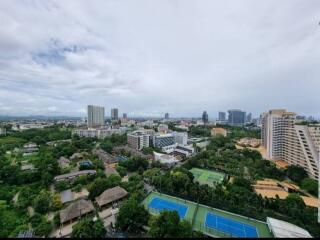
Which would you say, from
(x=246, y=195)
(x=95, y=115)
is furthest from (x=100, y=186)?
(x=95, y=115)

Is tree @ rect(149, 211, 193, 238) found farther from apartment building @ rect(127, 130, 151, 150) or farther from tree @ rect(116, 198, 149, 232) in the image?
apartment building @ rect(127, 130, 151, 150)

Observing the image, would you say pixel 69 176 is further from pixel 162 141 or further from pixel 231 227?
pixel 162 141

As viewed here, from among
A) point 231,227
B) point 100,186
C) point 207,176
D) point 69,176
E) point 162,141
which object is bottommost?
point 231,227

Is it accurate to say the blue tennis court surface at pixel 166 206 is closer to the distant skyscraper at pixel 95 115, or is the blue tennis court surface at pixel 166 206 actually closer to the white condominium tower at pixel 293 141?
the white condominium tower at pixel 293 141

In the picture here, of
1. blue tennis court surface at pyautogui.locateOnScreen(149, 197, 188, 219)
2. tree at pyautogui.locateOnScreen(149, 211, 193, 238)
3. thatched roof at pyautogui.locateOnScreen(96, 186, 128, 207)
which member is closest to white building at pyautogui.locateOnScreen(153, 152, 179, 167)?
blue tennis court surface at pyautogui.locateOnScreen(149, 197, 188, 219)

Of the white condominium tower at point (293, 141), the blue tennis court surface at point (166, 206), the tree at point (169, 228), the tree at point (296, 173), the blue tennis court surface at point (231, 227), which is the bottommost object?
the blue tennis court surface at point (231, 227)

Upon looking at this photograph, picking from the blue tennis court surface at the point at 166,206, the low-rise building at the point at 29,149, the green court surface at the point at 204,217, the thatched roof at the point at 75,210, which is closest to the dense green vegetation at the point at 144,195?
the green court surface at the point at 204,217
